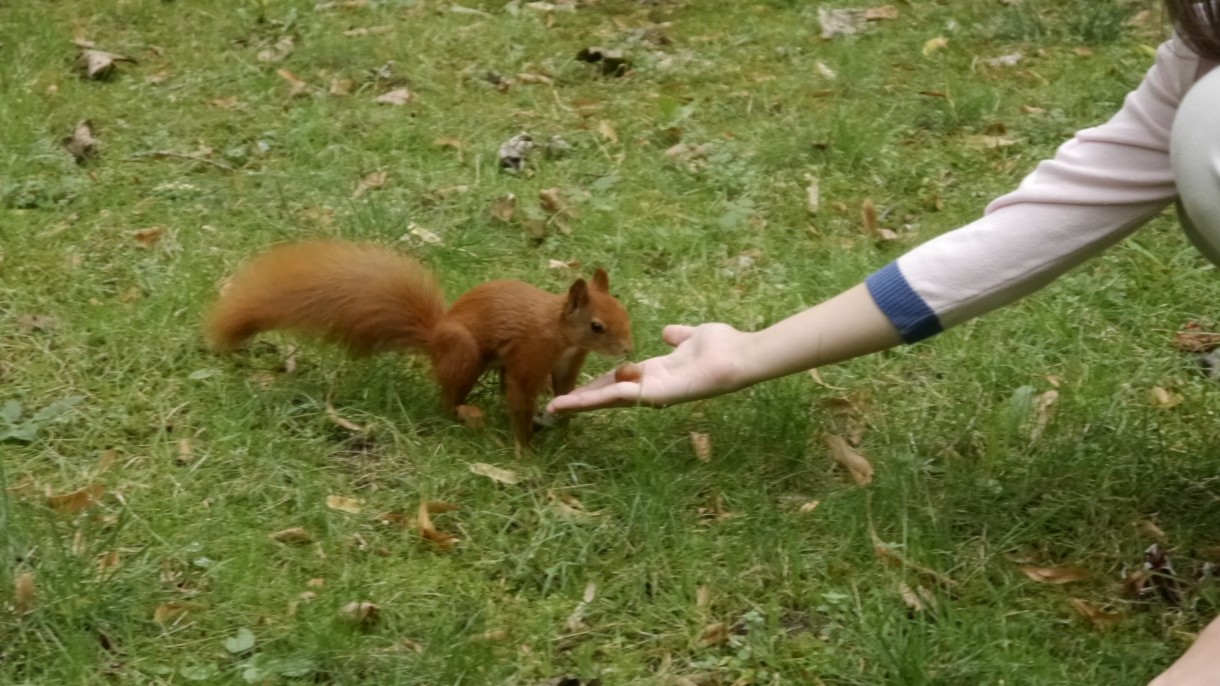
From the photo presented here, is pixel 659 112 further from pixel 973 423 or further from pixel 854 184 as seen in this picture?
pixel 973 423

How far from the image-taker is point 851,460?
75.0 inches

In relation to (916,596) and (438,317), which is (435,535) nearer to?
(438,317)

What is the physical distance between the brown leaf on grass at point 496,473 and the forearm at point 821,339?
37 centimetres

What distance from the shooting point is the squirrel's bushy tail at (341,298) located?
200 centimetres

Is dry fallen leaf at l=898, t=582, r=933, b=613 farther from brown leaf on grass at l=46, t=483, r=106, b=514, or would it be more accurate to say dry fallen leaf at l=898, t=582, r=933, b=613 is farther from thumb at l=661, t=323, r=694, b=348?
brown leaf on grass at l=46, t=483, r=106, b=514

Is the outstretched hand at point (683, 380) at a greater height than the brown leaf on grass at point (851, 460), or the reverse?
the outstretched hand at point (683, 380)

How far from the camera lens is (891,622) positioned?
1514mm

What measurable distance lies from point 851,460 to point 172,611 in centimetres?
99

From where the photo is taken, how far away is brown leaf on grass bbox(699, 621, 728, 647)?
1.57 metres

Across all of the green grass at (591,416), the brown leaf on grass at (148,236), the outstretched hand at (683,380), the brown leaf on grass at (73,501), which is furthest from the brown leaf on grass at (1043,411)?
the brown leaf on grass at (148,236)

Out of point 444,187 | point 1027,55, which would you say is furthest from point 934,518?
point 1027,55

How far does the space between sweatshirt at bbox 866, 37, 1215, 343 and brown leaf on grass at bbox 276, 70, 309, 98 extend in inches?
84.8

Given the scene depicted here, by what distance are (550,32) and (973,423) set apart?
2.38 m

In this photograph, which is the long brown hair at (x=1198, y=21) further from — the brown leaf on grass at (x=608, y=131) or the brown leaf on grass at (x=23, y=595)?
the brown leaf on grass at (x=608, y=131)
